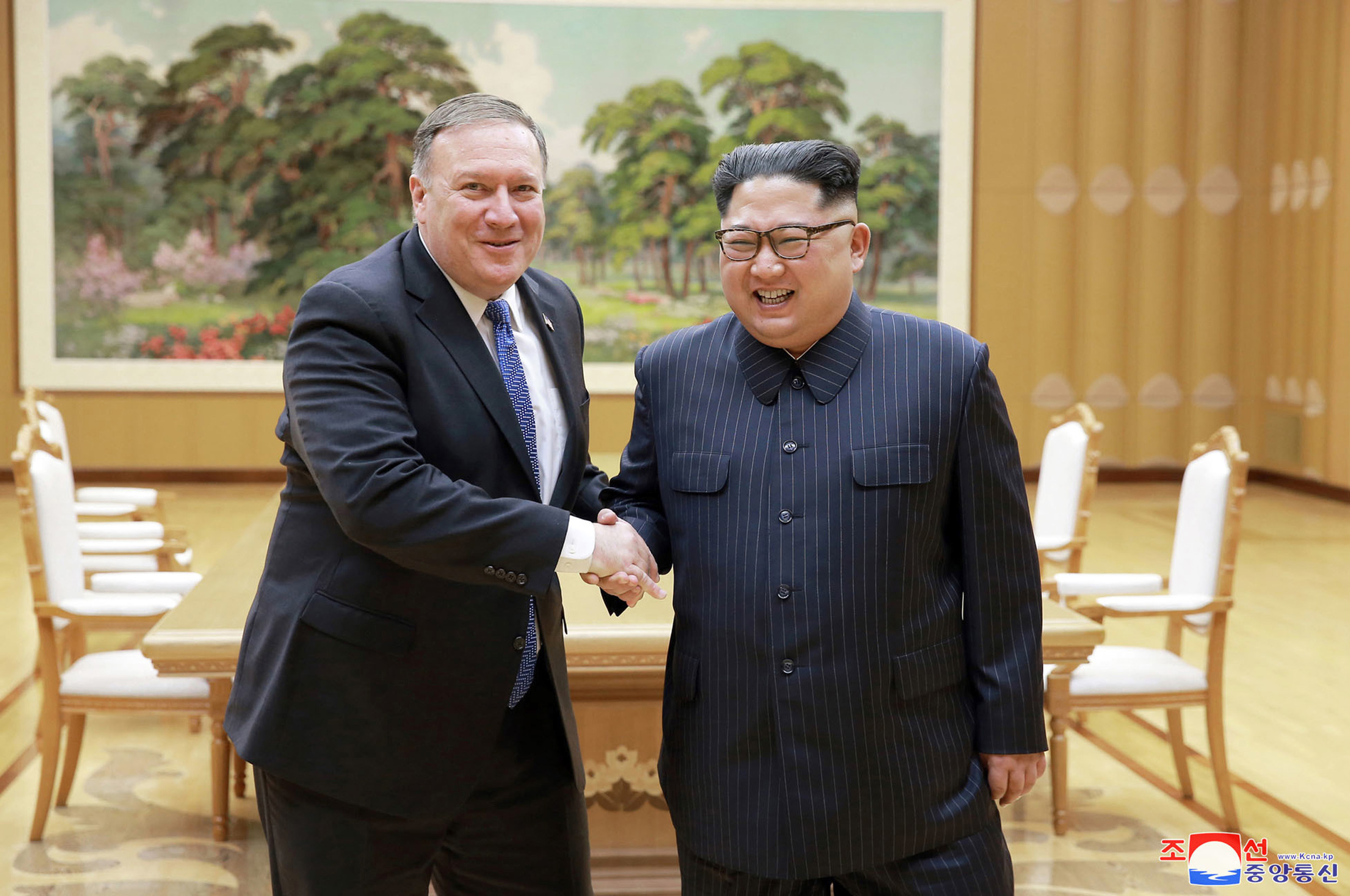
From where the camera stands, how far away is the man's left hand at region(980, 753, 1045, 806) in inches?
74.2

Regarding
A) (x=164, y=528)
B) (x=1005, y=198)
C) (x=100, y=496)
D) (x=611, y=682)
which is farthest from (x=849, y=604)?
(x=1005, y=198)

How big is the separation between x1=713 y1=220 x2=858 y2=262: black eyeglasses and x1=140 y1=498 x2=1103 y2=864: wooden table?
139 centimetres

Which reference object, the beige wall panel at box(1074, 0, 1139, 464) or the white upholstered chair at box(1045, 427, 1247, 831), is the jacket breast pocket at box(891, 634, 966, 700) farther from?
the beige wall panel at box(1074, 0, 1139, 464)

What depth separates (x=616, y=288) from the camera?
1159 centimetres

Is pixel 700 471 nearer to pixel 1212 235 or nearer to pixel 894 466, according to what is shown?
pixel 894 466

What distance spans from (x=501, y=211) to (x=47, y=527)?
2.64 metres

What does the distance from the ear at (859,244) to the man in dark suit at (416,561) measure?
1.68 ft

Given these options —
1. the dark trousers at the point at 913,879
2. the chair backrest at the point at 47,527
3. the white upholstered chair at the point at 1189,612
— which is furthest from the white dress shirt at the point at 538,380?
the chair backrest at the point at 47,527

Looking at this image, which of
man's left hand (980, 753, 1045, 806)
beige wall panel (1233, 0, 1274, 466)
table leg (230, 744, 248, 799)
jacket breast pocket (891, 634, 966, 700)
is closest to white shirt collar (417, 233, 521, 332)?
jacket breast pocket (891, 634, 966, 700)

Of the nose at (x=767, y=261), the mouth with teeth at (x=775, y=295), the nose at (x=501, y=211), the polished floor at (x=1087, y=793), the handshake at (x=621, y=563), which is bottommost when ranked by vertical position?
the polished floor at (x=1087, y=793)

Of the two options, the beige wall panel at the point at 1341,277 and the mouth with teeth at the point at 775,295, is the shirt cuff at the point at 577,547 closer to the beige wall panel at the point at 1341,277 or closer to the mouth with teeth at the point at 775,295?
the mouth with teeth at the point at 775,295

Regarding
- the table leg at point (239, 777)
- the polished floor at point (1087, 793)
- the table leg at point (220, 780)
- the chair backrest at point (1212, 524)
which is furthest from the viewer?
the table leg at point (239, 777)

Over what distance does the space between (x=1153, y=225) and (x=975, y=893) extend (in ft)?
35.6

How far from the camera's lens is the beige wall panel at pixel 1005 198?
11.3 m
